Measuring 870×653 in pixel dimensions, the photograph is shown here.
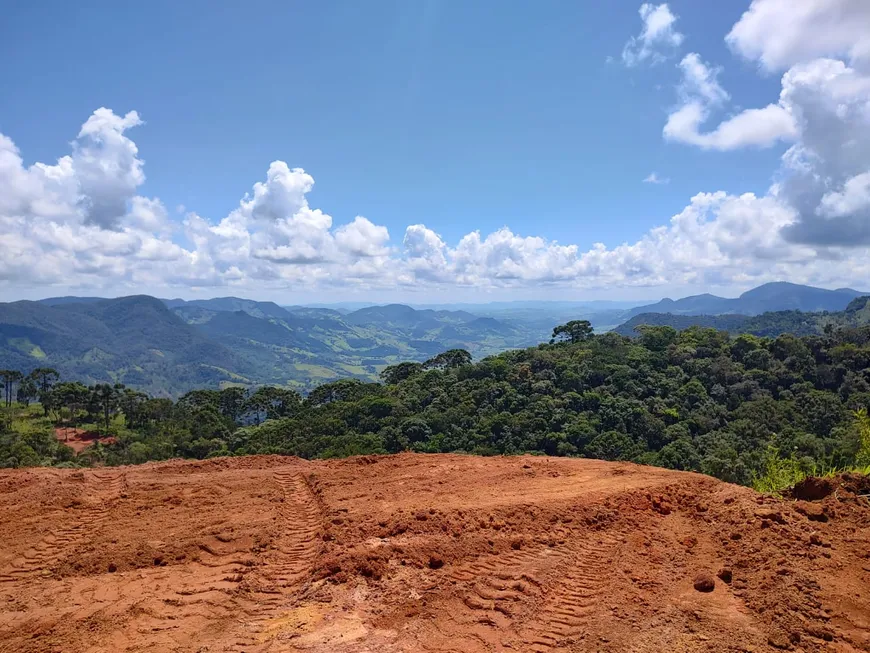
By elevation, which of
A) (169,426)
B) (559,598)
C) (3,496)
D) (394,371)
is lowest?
(169,426)

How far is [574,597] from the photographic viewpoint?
564 cm

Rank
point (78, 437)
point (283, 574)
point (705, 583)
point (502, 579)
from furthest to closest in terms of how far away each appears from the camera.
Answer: point (78, 437), point (283, 574), point (502, 579), point (705, 583)

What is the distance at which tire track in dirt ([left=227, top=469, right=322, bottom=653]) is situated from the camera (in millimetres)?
5437

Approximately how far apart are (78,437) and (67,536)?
1918 inches

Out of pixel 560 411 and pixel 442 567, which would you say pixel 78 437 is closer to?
pixel 560 411

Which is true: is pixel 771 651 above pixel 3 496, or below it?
above

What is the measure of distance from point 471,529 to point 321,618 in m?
2.51

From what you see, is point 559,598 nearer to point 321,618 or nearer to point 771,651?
point 771,651

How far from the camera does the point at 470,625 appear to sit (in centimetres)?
526

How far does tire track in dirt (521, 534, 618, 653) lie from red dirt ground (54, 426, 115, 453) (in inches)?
1942

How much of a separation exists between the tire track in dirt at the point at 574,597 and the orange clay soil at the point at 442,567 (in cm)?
3

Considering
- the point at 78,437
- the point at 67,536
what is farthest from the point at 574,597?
the point at 78,437

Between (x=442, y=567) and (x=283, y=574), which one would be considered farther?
(x=283, y=574)

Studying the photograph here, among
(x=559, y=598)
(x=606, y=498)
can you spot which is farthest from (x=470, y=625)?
(x=606, y=498)
